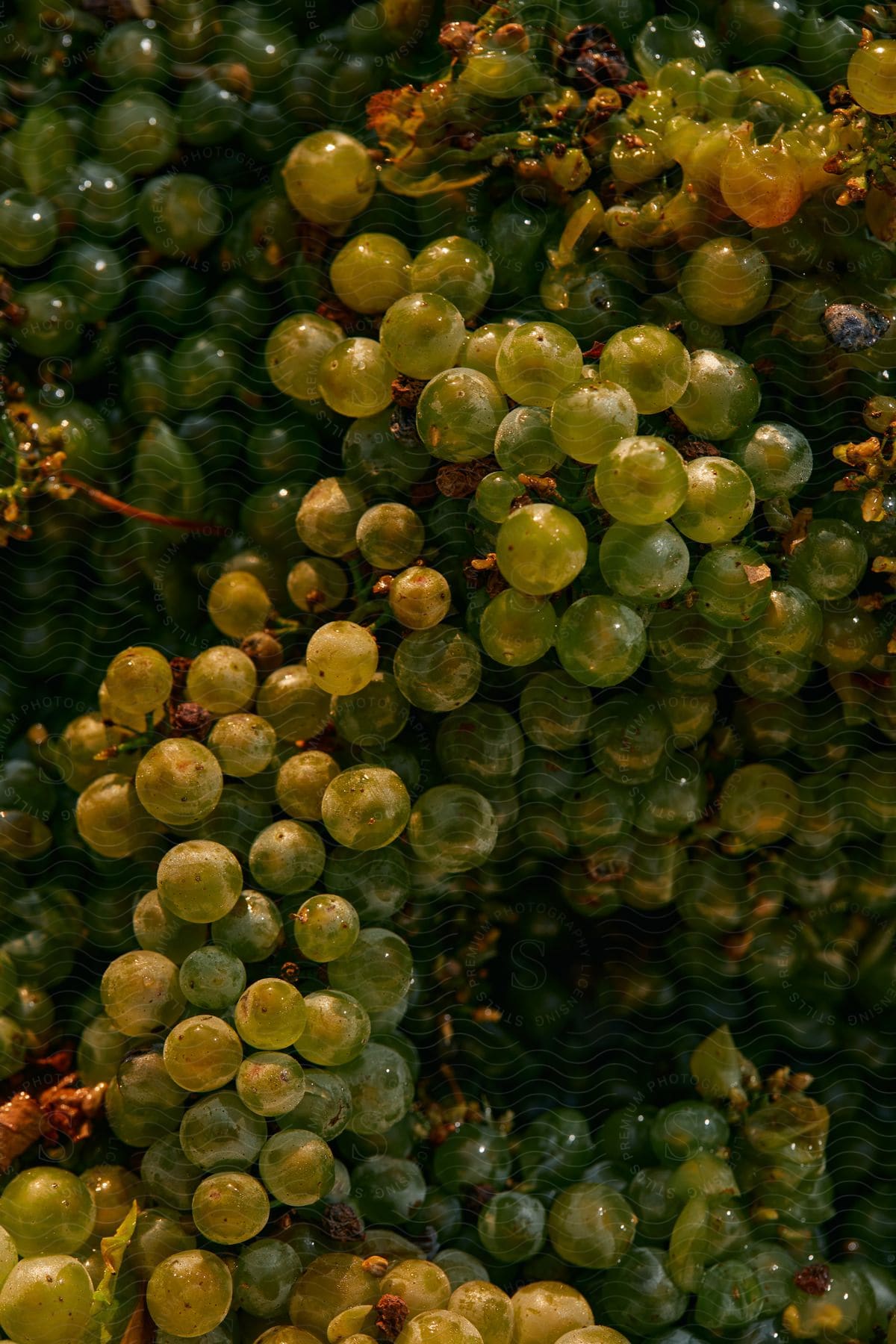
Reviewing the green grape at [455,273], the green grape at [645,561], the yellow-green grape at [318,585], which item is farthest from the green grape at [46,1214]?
the green grape at [455,273]

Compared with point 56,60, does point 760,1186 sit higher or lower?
lower

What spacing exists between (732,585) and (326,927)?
314 mm

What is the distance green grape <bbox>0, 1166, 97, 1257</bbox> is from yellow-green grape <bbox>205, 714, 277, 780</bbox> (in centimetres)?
26

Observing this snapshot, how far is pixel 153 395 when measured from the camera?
84 centimetres

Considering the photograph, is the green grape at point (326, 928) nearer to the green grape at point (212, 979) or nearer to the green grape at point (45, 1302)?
the green grape at point (212, 979)

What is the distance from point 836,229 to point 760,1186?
0.61 meters

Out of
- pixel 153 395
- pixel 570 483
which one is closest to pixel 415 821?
pixel 570 483

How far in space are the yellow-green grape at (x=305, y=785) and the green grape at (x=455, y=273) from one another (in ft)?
1.00

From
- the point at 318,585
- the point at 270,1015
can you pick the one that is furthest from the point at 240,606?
the point at 270,1015

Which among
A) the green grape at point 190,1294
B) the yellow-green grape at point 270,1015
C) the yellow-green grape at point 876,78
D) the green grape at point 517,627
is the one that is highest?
the yellow-green grape at point 876,78

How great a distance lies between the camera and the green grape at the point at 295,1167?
2.23ft

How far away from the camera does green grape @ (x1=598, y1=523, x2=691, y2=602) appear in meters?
0.69

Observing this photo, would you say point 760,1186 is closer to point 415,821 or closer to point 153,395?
point 415,821

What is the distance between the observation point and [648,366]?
692mm
